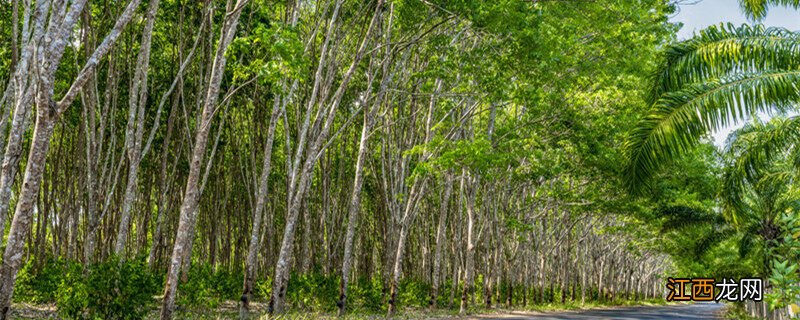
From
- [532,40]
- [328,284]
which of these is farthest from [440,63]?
[328,284]

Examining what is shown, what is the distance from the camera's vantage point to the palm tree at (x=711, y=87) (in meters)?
10.0

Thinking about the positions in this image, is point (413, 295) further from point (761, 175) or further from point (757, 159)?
point (757, 159)

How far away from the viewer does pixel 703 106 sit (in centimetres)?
993

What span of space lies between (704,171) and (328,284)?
632 inches

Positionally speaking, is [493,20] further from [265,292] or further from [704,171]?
[704,171]

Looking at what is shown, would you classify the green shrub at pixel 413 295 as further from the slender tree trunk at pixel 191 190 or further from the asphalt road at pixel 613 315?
the slender tree trunk at pixel 191 190

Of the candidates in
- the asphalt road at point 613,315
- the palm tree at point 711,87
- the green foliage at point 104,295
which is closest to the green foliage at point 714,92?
the palm tree at point 711,87

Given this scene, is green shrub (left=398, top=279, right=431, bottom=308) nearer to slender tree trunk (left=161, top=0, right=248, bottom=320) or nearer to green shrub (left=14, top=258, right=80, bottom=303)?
green shrub (left=14, top=258, right=80, bottom=303)

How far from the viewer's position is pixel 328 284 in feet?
70.2

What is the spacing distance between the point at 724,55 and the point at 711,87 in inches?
77.3

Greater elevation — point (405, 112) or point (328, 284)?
point (405, 112)

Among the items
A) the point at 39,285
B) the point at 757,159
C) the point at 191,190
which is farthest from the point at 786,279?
the point at 39,285

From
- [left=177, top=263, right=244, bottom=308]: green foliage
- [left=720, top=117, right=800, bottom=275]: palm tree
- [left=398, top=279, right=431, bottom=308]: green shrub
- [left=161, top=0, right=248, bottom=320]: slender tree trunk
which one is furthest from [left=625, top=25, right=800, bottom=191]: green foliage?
[left=398, top=279, right=431, bottom=308]: green shrub

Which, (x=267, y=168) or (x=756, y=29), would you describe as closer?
(x=756, y=29)
